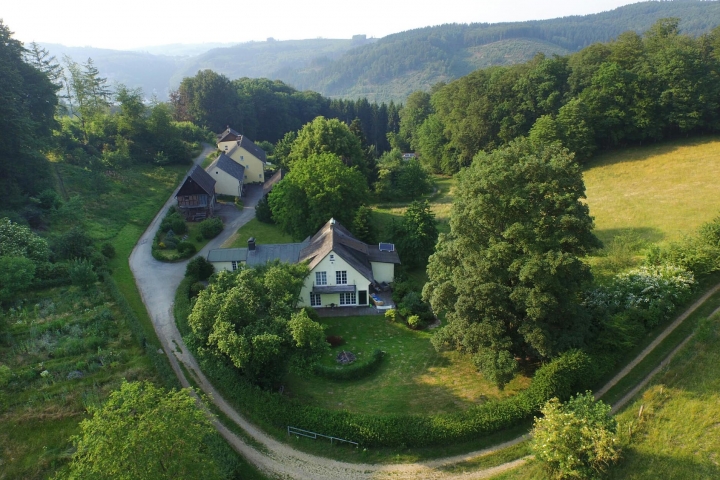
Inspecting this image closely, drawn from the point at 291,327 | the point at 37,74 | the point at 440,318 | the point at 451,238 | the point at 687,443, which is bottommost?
the point at 440,318

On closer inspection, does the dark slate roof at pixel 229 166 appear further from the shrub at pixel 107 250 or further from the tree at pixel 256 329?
the tree at pixel 256 329

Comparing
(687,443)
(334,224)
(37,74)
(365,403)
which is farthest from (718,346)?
(37,74)

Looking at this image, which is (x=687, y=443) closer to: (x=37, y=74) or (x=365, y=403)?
(x=365, y=403)

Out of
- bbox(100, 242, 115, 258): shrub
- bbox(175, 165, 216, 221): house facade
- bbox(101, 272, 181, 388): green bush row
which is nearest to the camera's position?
bbox(101, 272, 181, 388): green bush row

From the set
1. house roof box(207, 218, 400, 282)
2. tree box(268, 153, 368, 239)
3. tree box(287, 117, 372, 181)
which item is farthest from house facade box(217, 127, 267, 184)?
house roof box(207, 218, 400, 282)

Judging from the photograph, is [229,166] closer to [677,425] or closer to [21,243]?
[21,243]

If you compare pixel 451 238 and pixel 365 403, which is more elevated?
pixel 451 238

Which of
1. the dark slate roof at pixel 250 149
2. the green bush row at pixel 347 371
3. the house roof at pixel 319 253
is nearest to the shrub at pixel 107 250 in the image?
the house roof at pixel 319 253

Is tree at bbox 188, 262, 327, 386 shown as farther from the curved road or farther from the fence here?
the fence
